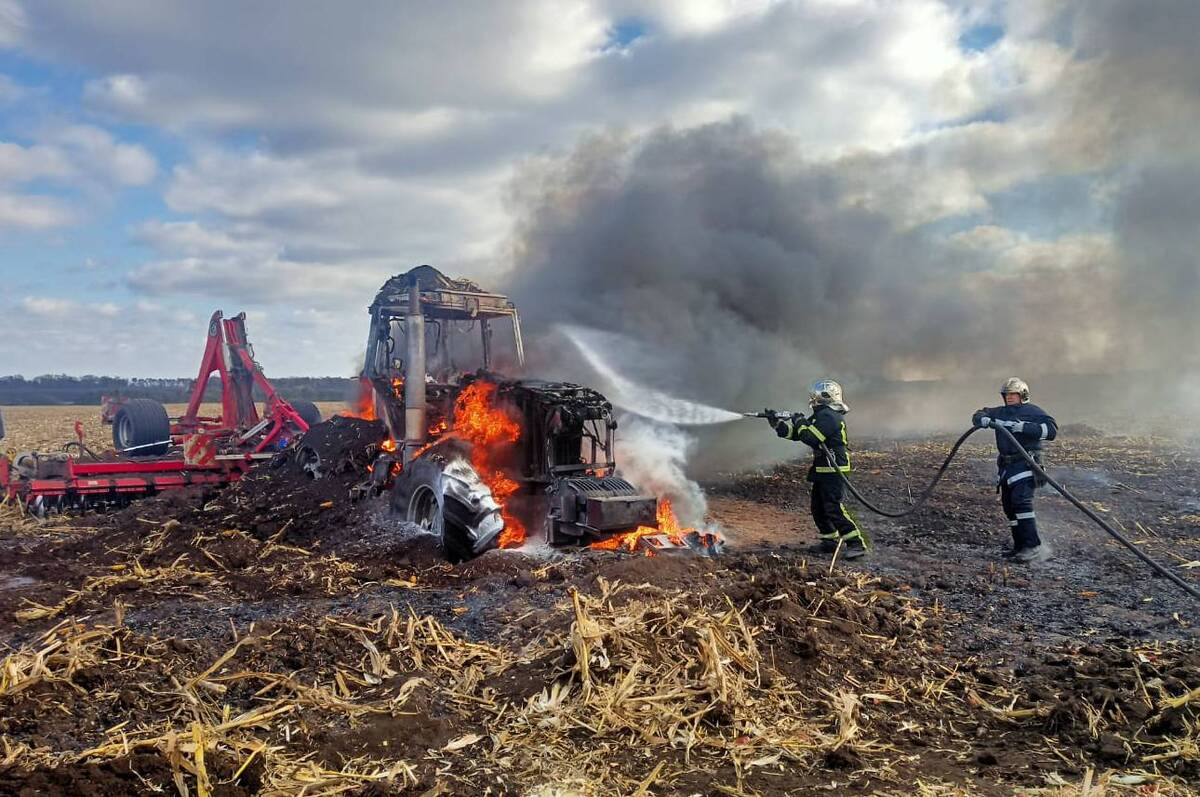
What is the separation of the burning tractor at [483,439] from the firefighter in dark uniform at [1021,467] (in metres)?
3.64

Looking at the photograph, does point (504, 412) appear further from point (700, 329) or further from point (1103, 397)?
point (1103, 397)

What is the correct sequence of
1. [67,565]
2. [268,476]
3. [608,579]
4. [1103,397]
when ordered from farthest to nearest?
[1103,397] → [268,476] → [67,565] → [608,579]

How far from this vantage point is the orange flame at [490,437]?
8.94m

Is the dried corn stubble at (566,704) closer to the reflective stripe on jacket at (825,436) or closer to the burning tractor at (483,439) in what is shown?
the burning tractor at (483,439)

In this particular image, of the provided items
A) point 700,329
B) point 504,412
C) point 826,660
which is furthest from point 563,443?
point 700,329

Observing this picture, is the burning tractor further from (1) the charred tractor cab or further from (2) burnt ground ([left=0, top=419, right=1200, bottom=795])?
(2) burnt ground ([left=0, top=419, right=1200, bottom=795])

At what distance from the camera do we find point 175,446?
1609cm

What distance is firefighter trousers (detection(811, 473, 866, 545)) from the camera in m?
9.21

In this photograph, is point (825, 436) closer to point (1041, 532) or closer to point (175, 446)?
point (1041, 532)

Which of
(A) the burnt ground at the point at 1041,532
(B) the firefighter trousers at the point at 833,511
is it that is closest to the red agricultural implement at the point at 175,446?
(A) the burnt ground at the point at 1041,532

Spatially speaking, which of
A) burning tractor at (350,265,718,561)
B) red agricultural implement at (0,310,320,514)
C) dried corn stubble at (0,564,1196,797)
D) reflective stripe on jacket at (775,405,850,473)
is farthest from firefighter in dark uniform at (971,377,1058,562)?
red agricultural implement at (0,310,320,514)

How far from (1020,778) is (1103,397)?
42.0 m

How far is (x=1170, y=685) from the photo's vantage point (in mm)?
4691

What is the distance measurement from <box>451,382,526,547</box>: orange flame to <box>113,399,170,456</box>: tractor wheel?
9231mm
